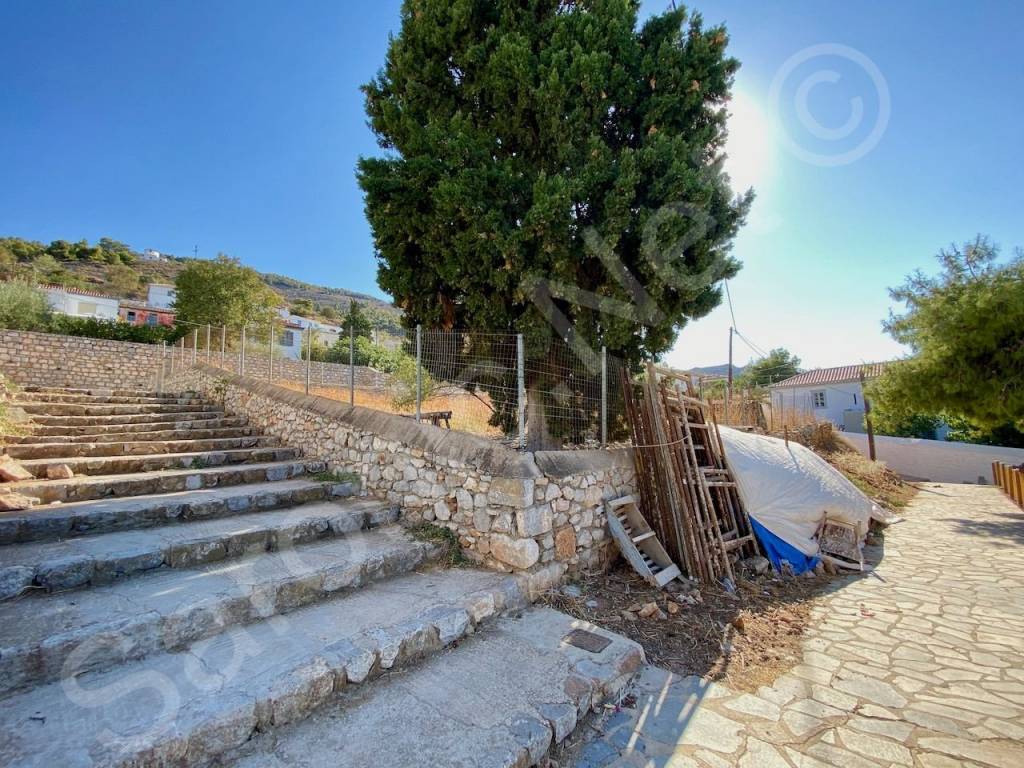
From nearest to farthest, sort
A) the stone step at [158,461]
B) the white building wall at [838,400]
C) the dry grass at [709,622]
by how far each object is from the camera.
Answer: the dry grass at [709,622], the stone step at [158,461], the white building wall at [838,400]

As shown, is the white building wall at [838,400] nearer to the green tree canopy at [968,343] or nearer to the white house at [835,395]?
the white house at [835,395]

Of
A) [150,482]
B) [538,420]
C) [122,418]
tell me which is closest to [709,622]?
[538,420]

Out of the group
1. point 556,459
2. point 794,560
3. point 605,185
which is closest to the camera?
point 556,459

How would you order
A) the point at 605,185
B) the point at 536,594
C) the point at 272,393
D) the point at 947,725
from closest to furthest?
the point at 947,725, the point at 536,594, the point at 605,185, the point at 272,393

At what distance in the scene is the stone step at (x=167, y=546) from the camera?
278 cm

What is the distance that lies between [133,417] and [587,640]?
7604mm

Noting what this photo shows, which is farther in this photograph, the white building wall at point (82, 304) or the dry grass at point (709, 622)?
the white building wall at point (82, 304)

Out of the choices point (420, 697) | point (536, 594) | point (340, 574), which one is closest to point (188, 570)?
point (340, 574)

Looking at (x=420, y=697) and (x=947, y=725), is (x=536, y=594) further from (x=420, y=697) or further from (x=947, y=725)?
(x=947, y=725)

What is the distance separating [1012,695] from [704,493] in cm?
249

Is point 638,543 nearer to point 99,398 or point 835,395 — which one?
point 99,398

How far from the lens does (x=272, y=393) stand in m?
7.20

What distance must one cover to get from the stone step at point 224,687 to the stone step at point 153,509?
1.80 m

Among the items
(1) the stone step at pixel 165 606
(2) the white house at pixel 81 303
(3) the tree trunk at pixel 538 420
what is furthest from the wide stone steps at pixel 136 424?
(2) the white house at pixel 81 303
